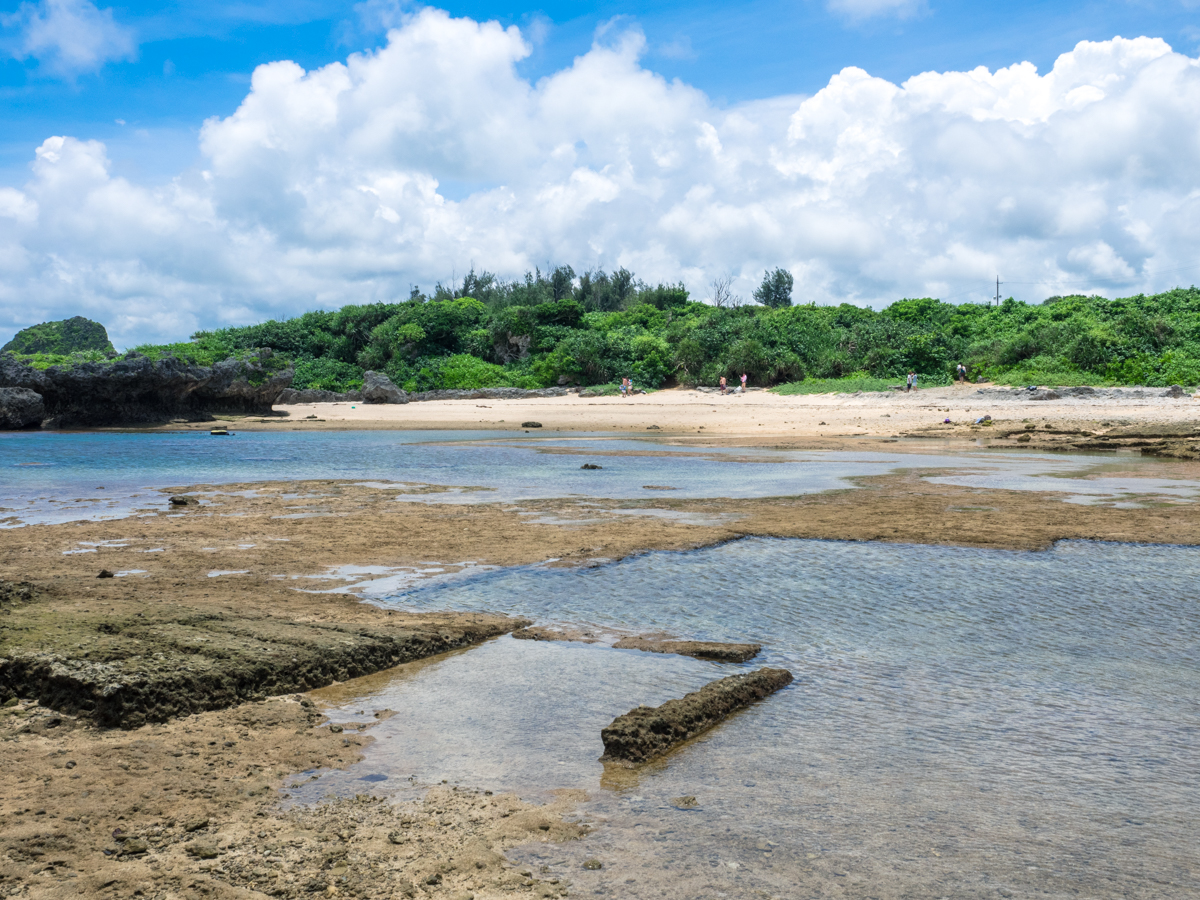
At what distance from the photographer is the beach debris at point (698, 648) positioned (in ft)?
16.0

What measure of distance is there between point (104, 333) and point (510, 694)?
194 feet

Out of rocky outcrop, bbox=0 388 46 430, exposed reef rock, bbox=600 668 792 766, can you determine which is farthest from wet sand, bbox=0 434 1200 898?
rocky outcrop, bbox=0 388 46 430

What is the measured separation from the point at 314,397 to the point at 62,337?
68.2ft

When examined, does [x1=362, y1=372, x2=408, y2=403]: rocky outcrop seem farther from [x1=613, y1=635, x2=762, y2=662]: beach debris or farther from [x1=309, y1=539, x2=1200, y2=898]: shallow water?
[x1=613, y1=635, x2=762, y2=662]: beach debris

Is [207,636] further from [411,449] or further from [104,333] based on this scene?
[104,333]

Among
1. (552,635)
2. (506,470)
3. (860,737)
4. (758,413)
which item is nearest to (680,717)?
(860,737)

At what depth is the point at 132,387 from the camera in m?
33.0

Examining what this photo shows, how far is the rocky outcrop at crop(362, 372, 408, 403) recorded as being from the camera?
42641mm

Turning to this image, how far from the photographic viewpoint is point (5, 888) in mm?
2551

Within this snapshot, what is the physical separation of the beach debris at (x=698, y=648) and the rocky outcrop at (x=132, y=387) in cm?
3244

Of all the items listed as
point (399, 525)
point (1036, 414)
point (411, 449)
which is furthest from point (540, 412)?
point (399, 525)

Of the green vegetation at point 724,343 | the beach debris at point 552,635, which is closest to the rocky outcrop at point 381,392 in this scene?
the green vegetation at point 724,343

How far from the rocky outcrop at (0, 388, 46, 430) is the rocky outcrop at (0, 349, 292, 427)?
1.60 feet

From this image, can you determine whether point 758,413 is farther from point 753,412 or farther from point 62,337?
point 62,337
